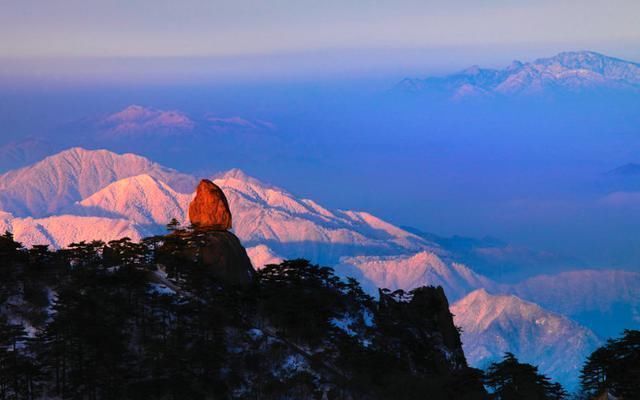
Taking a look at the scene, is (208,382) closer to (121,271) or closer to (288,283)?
(121,271)

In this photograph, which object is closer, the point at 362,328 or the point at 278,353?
the point at 278,353

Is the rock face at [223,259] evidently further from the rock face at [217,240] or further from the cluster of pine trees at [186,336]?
the cluster of pine trees at [186,336]

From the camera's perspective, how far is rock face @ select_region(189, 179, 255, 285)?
106287 millimetres

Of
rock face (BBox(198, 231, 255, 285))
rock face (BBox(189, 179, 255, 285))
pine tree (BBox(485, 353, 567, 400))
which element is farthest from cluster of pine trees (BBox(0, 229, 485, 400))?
→ pine tree (BBox(485, 353, 567, 400))

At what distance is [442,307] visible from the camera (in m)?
119

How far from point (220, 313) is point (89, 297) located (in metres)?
A: 12.3

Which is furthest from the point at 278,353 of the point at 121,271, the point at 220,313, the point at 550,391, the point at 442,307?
the point at 442,307

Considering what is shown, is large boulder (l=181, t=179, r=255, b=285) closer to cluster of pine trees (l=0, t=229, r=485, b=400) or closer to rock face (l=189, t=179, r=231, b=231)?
rock face (l=189, t=179, r=231, b=231)

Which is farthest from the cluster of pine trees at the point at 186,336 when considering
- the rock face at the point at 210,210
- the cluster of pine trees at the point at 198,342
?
the rock face at the point at 210,210

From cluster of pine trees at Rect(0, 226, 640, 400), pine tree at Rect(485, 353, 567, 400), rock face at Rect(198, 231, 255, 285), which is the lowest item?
pine tree at Rect(485, 353, 567, 400)

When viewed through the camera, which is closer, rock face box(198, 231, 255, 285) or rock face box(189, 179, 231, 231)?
rock face box(198, 231, 255, 285)

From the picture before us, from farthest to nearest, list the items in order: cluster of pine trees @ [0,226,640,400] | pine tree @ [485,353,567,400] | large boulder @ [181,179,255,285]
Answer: large boulder @ [181,179,255,285] → pine tree @ [485,353,567,400] → cluster of pine trees @ [0,226,640,400]

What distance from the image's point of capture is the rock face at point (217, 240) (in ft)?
349

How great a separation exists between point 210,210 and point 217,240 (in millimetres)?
6232
